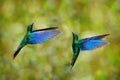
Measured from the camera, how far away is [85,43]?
7.49ft

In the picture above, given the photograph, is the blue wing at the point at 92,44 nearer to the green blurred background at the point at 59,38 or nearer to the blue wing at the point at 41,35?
the green blurred background at the point at 59,38

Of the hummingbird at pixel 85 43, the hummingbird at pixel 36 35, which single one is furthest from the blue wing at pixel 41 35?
the hummingbird at pixel 85 43

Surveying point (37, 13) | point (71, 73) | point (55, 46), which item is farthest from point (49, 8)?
point (71, 73)

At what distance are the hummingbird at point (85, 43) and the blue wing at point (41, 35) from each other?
14 cm

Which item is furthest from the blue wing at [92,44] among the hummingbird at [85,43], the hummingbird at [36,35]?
the hummingbird at [36,35]

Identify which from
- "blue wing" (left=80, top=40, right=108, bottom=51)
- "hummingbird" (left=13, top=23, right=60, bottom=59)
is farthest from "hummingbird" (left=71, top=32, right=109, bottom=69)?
"hummingbird" (left=13, top=23, right=60, bottom=59)

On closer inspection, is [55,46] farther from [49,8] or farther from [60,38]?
[49,8]

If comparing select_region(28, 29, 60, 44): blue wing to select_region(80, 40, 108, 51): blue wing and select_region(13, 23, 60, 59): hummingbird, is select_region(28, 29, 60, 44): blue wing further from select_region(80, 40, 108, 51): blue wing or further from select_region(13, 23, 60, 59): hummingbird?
select_region(80, 40, 108, 51): blue wing

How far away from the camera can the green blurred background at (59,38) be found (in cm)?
228

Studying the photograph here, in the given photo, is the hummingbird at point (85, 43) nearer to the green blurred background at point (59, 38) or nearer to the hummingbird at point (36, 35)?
the green blurred background at point (59, 38)

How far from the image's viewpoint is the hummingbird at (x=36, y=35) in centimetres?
232

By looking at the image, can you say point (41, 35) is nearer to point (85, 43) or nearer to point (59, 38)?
point (59, 38)

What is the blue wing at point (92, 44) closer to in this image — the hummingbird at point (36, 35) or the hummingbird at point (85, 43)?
the hummingbird at point (85, 43)

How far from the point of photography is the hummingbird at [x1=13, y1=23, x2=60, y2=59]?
91.4 inches
